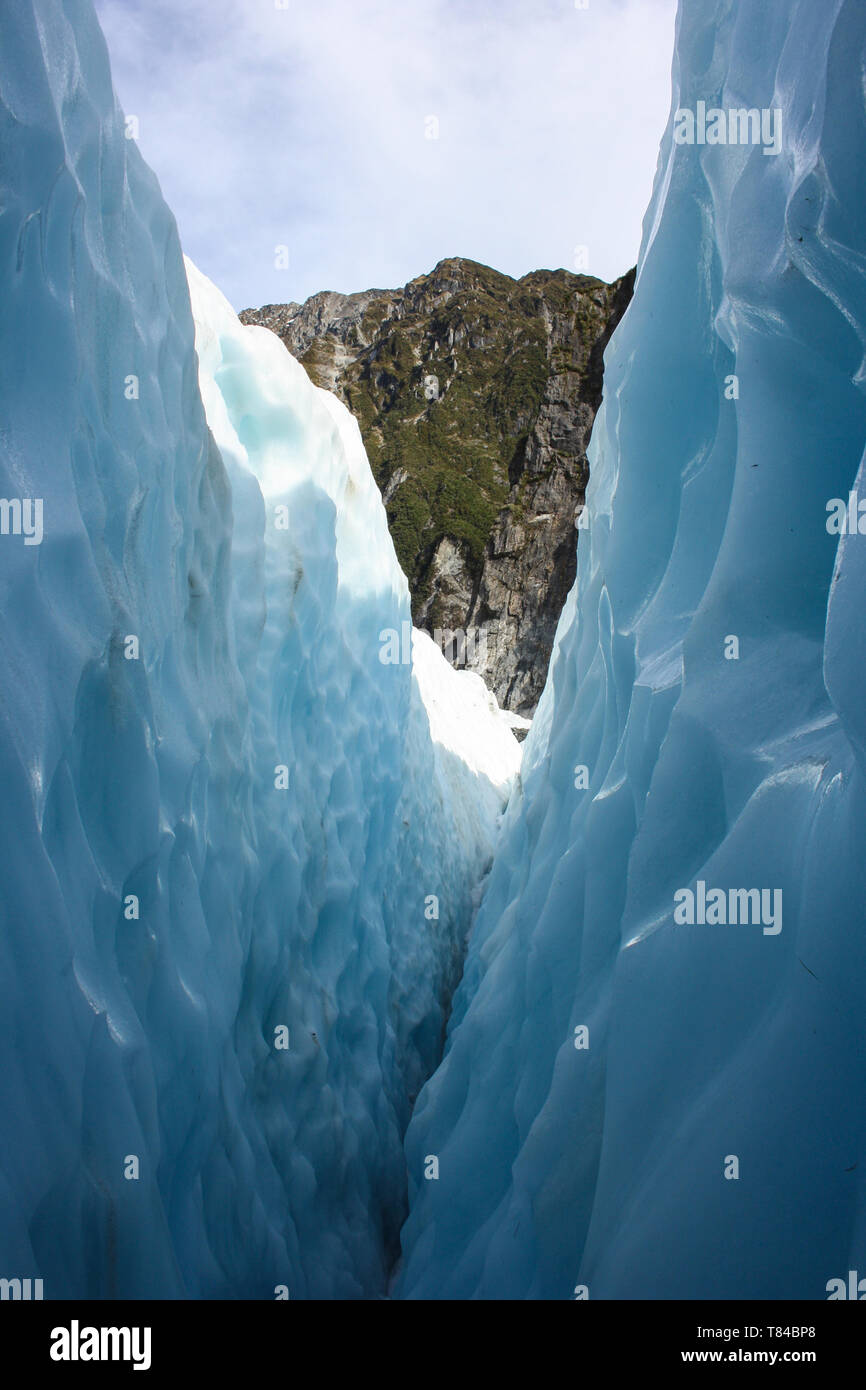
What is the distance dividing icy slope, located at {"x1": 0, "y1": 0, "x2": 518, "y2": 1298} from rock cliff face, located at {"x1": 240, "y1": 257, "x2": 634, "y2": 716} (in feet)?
60.0

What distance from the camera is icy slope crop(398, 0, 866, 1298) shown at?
5.04ft

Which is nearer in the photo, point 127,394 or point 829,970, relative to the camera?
point 829,970

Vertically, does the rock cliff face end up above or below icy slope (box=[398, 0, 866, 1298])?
above

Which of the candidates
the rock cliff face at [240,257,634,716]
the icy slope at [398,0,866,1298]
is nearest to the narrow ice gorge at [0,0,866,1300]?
the icy slope at [398,0,866,1298]

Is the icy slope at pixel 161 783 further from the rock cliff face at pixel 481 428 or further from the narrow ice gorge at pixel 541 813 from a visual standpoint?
the rock cliff face at pixel 481 428

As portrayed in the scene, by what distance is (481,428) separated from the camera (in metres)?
33.0

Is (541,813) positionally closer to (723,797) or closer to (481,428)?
(723,797)

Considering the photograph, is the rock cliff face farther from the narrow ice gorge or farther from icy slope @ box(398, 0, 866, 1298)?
icy slope @ box(398, 0, 866, 1298)

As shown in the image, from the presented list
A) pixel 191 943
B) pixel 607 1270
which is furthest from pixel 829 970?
pixel 191 943

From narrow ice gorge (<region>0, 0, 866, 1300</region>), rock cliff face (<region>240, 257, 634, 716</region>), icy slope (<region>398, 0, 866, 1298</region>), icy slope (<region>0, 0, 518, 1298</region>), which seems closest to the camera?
icy slope (<region>398, 0, 866, 1298</region>)

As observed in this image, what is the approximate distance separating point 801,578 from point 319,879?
313cm

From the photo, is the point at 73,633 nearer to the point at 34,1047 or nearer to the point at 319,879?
the point at 34,1047

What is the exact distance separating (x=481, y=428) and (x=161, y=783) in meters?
32.5
